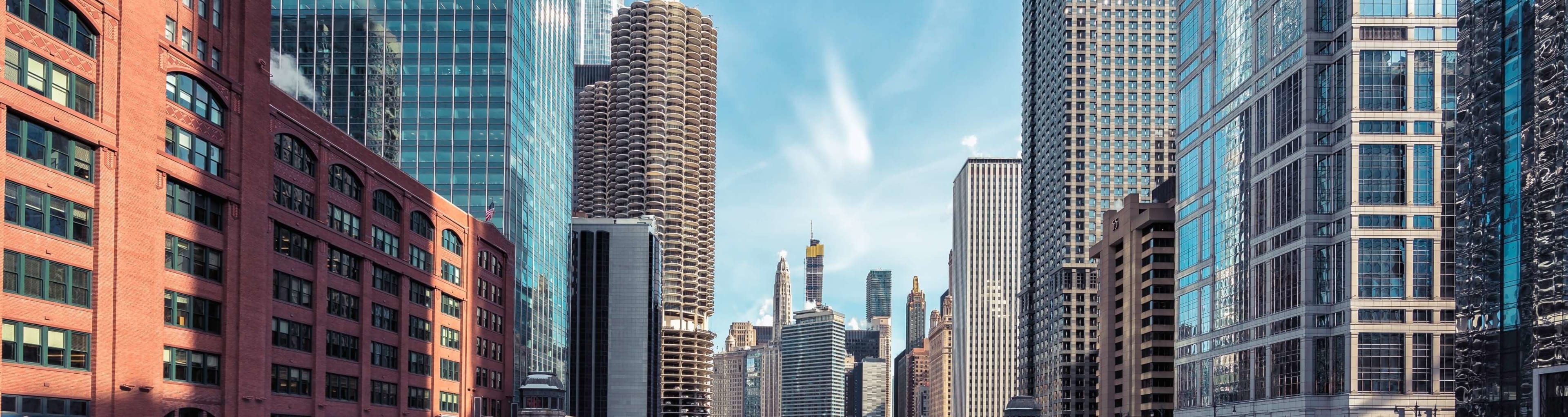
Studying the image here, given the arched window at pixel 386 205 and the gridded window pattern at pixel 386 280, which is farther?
the arched window at pixel 386 205

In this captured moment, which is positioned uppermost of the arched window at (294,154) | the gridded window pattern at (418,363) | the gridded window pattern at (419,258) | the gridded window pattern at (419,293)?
the arched window at (294,154)

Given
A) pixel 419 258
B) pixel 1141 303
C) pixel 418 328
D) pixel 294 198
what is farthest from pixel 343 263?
pixel 1141 303

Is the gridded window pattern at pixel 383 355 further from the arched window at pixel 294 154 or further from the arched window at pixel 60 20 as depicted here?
the arched window at pixel 60 20

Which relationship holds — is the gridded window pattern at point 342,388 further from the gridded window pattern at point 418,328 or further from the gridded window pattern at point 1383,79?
the gridded window pattern at point 1383,79

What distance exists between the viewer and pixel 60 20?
163 ft

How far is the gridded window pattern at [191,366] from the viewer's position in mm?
56219

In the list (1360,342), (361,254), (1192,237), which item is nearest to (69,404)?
(361,254)

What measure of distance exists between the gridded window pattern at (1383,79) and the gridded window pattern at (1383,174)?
3.37 metres

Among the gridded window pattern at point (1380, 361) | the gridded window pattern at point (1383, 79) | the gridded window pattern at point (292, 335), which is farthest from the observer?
the gridded window pattern at point (1383, 79)

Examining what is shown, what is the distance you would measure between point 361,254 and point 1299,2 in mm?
82884

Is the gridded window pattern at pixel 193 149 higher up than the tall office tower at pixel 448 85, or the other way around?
the tall office tower at pixel 448 85

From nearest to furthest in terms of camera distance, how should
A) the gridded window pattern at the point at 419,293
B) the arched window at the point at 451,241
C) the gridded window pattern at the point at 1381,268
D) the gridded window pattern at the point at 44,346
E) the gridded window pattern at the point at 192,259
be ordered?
1. the gridded window pattern at the point at 44,346
2. the gridded window pattern at the point at 192,259
3. the gridded window pattern at the point at 419,293
4. the arched window at the point at 451,241
5. the gridded window pattern at the point at 1381,268

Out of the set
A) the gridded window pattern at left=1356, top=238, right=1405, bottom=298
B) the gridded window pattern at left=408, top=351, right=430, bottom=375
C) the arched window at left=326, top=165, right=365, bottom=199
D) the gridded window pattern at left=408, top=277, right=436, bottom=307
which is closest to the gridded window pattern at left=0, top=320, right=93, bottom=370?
the arched window at left=326, top=165, right=365, bottom=199

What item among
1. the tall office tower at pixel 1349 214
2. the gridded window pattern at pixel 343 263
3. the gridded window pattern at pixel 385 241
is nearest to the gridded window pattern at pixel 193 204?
the gridded window pattern at pixel 343 263
